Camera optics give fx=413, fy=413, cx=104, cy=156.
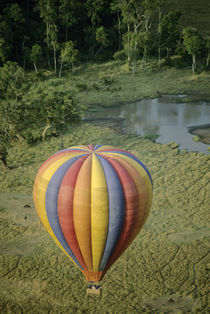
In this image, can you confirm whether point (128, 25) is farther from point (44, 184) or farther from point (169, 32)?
point (44, 184)

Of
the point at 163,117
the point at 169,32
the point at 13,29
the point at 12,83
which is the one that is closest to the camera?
the point at 12,83

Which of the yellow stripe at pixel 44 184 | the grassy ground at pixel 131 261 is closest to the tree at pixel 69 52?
the grassy ground at pixel 131 261

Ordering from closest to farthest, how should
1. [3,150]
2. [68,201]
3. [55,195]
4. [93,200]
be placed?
[93,200], [68,201], [55,195], [3,150]

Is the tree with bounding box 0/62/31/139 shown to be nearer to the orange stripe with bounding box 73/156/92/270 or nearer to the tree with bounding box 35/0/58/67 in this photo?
the orange stripe with bounding box 73/156/92/270

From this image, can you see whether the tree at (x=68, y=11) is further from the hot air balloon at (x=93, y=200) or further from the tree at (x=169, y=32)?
the hot air balloon at (x=93, y=200)

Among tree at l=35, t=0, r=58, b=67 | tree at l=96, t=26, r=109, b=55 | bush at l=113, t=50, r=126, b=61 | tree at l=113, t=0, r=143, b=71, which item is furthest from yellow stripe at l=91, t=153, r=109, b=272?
tree at l=96, t=26, r=109, b=55

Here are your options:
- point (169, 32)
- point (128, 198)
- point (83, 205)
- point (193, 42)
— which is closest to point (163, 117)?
point (193, 42)

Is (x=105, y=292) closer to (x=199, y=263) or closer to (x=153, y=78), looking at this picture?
(x=199, y=263)
